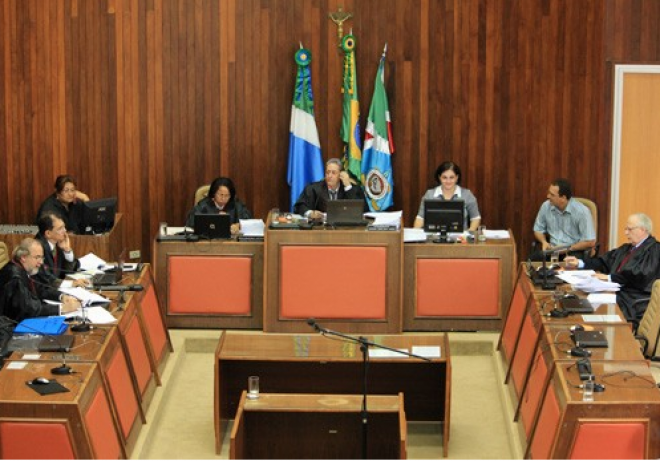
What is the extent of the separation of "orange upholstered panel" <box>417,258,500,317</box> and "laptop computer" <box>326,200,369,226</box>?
54 cm

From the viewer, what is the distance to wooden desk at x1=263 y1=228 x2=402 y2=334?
986 centimetres

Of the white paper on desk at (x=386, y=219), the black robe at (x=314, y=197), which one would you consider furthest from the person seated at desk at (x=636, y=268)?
the black robe at (x=314, y=197)

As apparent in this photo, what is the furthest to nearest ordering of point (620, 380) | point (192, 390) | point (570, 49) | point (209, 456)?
point (570, 49) → point (192, 390) → point (209, 456) → point (620, 380)

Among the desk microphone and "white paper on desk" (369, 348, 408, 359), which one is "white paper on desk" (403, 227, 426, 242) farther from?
the desk microphone

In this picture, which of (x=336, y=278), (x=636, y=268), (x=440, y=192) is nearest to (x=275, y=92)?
(x=440, y=192)

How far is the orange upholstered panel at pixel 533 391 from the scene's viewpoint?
7727 millimetres

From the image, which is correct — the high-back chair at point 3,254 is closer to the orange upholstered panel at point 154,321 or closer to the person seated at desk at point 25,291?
the orange upholstered panel at point 154,321

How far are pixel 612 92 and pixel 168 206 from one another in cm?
393

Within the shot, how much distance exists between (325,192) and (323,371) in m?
2.79

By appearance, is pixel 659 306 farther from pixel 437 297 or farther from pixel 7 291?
pixel 7 291

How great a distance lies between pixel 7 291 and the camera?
8602 millimetres

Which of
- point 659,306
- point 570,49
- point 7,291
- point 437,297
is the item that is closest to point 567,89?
point 570,49

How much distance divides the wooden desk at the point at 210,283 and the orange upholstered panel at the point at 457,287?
1.20 metres

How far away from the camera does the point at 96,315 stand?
8281 mm
